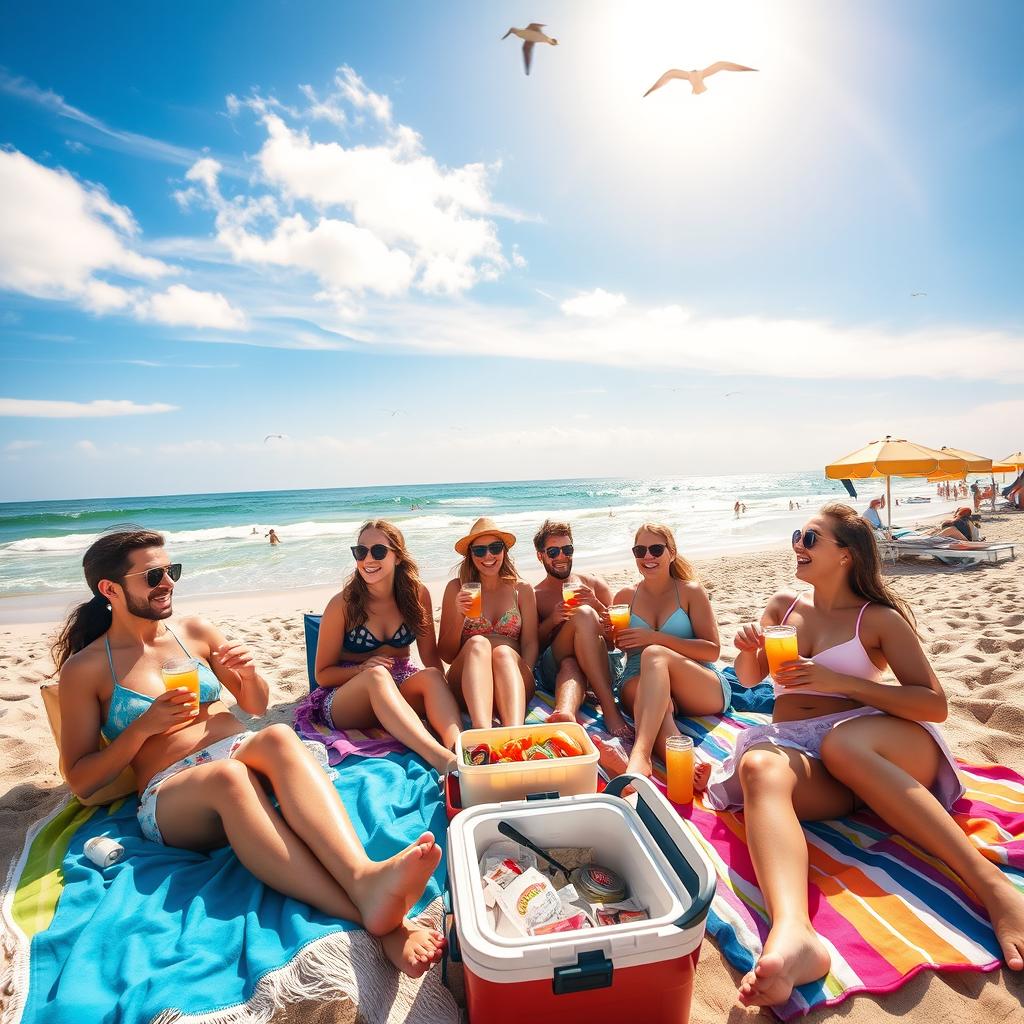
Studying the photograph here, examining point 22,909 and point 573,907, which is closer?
point 573,907

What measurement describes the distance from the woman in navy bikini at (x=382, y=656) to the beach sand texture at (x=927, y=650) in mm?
905

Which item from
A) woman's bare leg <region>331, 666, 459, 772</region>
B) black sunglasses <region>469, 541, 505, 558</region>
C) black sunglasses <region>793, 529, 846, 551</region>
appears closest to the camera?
black sunglasses <region>793, 529, 846, 551</region>

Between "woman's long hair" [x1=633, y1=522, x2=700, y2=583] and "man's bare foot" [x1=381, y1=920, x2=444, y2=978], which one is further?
"woman's long hair" [x1=633, y1=522, x2=700, y2=583]

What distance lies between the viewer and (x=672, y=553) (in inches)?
152

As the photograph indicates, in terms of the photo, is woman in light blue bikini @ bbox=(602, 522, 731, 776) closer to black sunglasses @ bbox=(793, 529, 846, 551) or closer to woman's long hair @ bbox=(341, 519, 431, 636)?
black sunglasses @ bbox=(793, 529, 846, 551)

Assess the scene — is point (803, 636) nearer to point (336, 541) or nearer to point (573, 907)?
point (573, 907)

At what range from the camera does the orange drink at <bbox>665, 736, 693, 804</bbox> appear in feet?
9.25

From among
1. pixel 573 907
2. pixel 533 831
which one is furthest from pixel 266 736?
pixel 573 907

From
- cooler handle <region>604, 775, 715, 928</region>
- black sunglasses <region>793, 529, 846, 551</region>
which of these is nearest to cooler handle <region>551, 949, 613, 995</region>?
cooler handle <region>604, 775, 715, 928</region>

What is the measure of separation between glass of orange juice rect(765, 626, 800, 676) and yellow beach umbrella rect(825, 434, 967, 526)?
28.8ft

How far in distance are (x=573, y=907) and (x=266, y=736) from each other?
4.42 feet

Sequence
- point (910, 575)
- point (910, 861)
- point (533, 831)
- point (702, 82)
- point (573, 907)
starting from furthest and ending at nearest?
point (910, 575), point (702, 82), point (910, 861), point (533, 831), point (573, 907)

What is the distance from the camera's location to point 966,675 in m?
4.13

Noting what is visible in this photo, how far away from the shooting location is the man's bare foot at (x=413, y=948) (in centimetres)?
188
